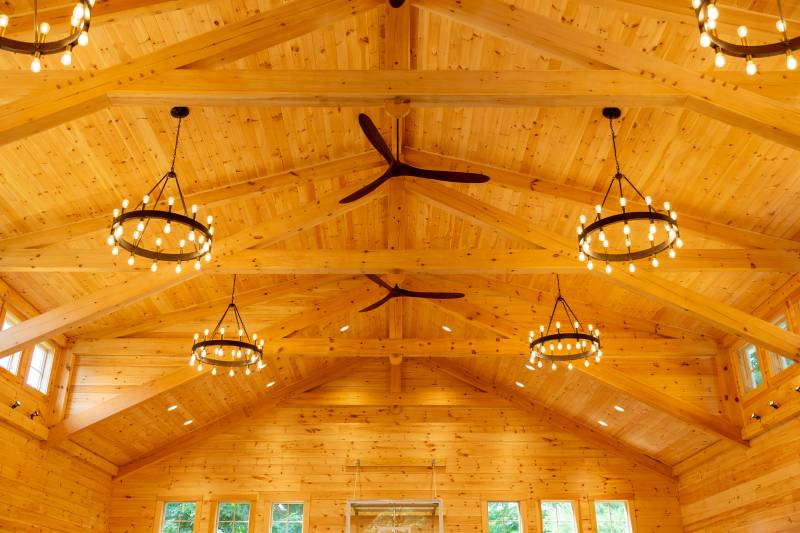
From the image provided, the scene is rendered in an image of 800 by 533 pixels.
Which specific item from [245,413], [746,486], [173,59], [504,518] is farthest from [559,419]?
[173,59]

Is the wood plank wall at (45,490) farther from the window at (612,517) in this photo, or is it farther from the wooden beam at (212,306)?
the window at (612,517)

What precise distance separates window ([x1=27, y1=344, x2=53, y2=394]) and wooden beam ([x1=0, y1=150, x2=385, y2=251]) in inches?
107

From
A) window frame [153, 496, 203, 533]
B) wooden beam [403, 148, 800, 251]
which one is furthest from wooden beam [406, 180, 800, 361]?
window frame [153, 496, 203, 533]

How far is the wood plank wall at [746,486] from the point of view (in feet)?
29.5

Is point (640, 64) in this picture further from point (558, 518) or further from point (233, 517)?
point (233, 517)

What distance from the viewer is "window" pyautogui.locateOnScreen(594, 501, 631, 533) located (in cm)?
1305

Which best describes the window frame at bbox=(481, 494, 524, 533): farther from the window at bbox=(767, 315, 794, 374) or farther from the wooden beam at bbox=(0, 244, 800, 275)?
the wooden beam at bbox=(0, 244, 800, 275)

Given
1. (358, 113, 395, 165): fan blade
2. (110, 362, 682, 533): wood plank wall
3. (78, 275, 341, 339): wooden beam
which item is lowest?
(110, 362, 682, 533): wood plank wall

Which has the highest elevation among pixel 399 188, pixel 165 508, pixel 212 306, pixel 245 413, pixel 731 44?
pixel 399 188

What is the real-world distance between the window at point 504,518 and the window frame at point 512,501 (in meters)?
0.04

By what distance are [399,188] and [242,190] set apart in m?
1.95

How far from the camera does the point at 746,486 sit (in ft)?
33.2

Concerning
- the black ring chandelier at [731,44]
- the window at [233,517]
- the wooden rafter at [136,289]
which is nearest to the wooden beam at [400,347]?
the wooden rafter at [136,289]

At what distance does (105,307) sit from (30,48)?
16.1ft
